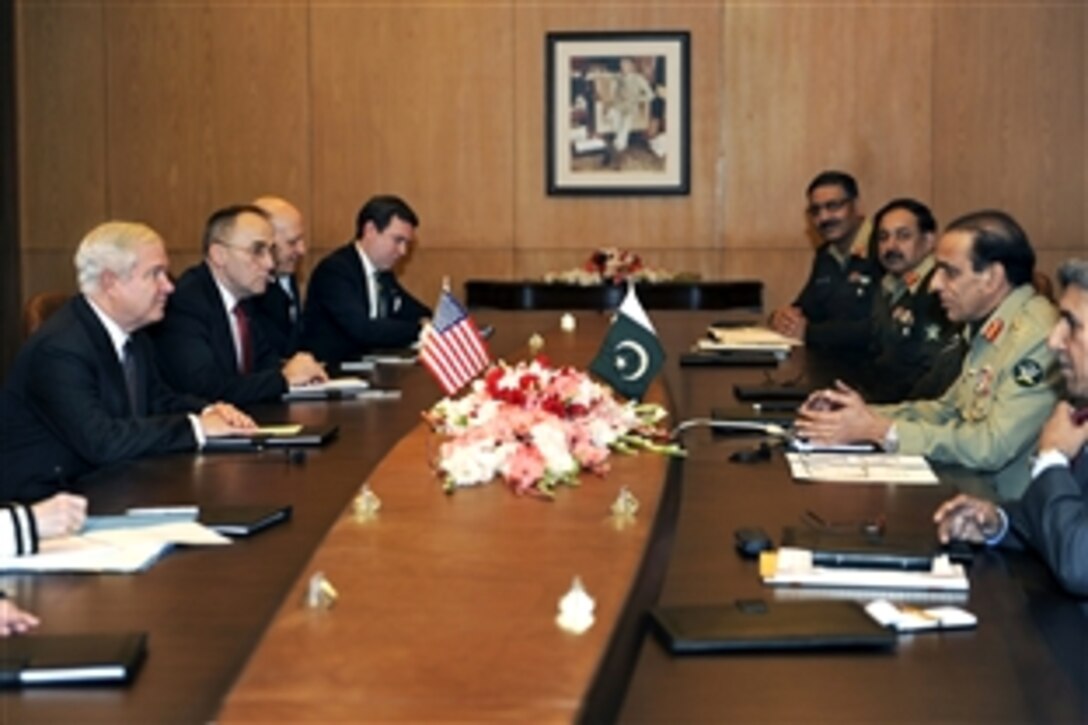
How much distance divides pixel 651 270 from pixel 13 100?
3.73 meters

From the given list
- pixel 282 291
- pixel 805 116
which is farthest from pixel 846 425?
pixel 805 116

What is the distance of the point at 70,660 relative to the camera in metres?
2.29

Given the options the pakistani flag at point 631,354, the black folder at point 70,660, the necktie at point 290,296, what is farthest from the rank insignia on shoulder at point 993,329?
the necktie at point 290,296

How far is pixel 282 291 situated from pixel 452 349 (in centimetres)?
241

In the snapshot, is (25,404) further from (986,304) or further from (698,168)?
(698,168)

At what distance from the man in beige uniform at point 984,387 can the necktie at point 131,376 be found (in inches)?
68.7

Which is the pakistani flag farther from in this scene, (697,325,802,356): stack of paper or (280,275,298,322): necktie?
(280,275,298,322): necktie

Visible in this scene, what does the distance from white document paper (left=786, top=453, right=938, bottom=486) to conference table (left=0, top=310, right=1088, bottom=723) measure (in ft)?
0.30

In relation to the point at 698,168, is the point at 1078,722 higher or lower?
lower

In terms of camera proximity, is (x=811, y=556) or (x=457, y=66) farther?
(x=457, y=66)

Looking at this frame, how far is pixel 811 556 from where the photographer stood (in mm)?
2904

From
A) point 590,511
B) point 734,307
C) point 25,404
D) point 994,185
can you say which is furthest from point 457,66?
point 590,511

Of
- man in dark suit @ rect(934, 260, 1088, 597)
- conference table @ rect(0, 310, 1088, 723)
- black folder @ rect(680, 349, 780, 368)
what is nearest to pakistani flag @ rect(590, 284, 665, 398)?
conference table @ rect(0, 310, 1088, 723)

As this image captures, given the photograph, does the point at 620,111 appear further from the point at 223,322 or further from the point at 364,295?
the point at 223,322
